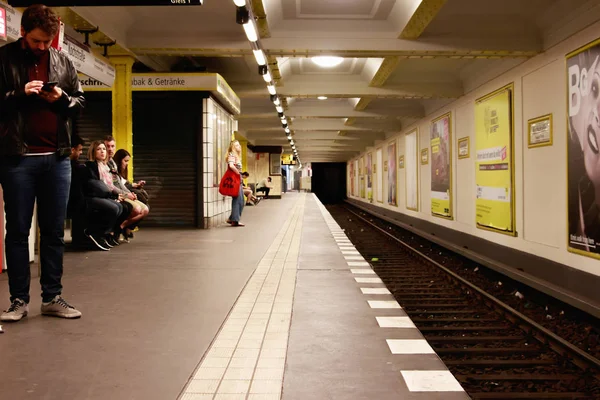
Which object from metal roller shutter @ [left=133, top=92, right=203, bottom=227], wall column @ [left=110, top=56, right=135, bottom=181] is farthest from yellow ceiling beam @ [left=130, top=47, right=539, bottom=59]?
metal roller shutter @ [left=133, top=92, right=203, bottom=227]

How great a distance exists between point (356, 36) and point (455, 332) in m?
5.24

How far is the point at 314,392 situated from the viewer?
7.95 ft

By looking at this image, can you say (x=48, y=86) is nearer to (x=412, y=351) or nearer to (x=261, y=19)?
(x=412, y=351)

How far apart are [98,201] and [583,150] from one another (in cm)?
658

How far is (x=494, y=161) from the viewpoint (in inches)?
422

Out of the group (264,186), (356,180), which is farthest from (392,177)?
(356,180)

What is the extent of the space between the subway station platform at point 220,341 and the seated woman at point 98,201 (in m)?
1.40

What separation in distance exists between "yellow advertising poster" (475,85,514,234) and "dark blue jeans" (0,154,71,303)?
830 centimetres

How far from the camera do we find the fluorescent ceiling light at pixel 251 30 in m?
7.31

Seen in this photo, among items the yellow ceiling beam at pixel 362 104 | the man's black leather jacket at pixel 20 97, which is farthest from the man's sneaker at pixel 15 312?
the yellow ceiling beam at pixel 362 104

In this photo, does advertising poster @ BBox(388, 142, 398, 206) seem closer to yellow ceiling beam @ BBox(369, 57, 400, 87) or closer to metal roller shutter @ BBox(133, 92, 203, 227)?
yellow ceiling beam @ BBox(369, 57, 400, 87)

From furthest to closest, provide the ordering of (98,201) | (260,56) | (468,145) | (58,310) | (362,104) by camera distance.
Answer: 1. (362,104)
2. (468,145)
3. (260,56)
4. (98,201)
5. (58,310)

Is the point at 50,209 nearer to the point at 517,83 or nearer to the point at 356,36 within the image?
the point at 356,36

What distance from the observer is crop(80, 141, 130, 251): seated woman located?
718cm
